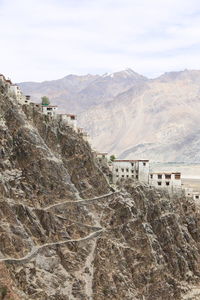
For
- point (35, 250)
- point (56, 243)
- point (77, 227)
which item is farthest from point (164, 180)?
point (35, 250)

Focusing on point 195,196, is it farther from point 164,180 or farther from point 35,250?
point 35,250

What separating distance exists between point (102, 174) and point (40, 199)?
24.2m

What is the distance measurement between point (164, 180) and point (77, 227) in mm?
34672

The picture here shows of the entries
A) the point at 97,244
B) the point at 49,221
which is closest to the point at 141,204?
the point at 97,244

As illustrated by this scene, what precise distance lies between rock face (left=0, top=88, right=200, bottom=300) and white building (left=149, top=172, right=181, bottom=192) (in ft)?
10.7

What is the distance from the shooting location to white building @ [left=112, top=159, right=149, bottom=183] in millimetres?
151875

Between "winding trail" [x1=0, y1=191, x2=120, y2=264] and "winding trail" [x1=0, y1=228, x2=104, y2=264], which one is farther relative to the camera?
"winding trail" [x1=0, y1=191, x2=120, y2=264]

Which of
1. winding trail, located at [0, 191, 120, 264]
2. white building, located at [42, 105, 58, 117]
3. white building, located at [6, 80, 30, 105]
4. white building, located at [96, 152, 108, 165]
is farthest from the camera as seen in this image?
white building, located at [96, 152, 108, 165]

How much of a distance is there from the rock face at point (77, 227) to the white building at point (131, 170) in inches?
191

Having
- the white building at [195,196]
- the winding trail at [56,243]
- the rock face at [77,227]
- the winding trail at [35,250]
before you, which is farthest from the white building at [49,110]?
the white building at [195,196]

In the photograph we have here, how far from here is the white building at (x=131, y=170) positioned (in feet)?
498

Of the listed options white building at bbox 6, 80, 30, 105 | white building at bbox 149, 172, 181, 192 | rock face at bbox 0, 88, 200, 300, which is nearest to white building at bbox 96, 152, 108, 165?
rock face at bbox 0, 88, 200, 300

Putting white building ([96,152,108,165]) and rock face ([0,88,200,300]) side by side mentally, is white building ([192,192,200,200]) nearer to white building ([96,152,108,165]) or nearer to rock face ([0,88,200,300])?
rock face ([0,88,200,300])

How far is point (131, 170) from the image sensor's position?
153 metres
